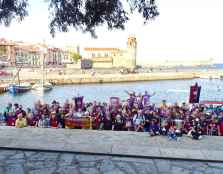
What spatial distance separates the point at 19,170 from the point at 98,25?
143 inches

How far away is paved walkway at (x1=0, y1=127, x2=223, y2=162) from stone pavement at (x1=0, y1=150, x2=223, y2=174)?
241 mm

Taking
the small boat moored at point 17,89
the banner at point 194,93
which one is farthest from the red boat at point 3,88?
the banner at point 194,93

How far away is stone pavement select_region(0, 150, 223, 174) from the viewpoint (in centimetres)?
760

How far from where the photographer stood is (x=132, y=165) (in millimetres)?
7984

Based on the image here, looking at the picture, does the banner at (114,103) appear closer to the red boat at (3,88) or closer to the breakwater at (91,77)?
the red boat at (3,88)

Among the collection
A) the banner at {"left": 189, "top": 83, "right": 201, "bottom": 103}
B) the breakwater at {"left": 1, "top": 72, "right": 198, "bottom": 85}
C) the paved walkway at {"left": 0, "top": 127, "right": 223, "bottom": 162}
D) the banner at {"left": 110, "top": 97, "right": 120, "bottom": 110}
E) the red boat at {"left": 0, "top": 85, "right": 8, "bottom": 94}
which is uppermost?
the banner at {"left": 189, "top": 83, "right": 201, "bottom": 103}

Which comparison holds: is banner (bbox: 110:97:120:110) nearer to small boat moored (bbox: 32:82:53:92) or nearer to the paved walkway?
the paved walkway

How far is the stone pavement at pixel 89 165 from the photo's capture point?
7.60 m

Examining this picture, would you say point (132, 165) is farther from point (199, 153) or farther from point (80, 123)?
point (80, 123)

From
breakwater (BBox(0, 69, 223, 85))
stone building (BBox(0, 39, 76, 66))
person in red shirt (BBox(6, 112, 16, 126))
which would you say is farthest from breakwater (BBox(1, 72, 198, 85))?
person in red shirt (BBox(6, 112, 16, 126))

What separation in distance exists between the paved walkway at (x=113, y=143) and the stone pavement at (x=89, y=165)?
24 cm

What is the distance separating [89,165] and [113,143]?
1.68 meters

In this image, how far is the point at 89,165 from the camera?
26.1ft

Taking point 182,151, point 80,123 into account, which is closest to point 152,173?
point 182,151
